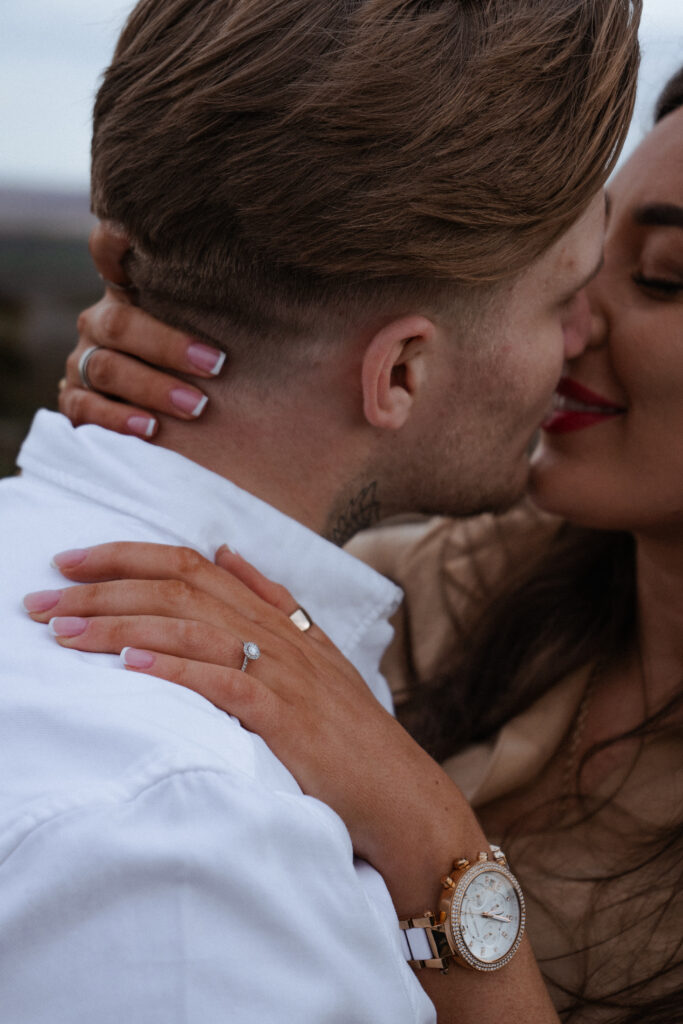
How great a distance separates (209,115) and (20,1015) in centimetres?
131

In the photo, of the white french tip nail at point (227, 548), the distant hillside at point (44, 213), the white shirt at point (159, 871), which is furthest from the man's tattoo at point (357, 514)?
the distant hillside at point (44, 213)

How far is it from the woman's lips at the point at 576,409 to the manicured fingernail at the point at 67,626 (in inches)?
52.6

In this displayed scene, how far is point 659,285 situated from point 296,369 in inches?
36.4

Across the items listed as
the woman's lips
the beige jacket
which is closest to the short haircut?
the woman's lips

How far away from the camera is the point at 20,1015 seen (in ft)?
3.61

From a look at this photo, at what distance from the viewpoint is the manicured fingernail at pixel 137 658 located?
49.9 inches

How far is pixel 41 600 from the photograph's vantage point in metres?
1.36

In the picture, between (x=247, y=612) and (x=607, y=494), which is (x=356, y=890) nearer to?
(x=247, y=612)

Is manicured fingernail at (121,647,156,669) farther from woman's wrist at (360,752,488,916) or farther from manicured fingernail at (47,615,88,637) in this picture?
woman's wrist at (360,752,488,916)

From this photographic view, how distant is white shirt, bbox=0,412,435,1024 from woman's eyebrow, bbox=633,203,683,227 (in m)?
1.47

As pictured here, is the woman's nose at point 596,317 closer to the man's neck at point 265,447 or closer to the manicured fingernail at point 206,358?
the man's neck at point 265,447

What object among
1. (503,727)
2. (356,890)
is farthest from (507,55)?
(503,727)

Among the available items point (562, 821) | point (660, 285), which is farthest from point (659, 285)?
point (562, 821)

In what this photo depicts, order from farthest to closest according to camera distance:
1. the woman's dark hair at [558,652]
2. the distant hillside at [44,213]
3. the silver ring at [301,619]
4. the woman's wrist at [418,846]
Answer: the distant hillside at [44,213] < the woman's dark hair at [558,652] < the silver ring at [301,619] < the woman's wrist at [418,846]
